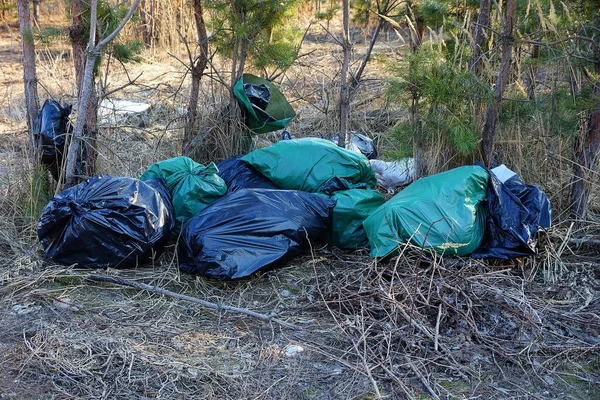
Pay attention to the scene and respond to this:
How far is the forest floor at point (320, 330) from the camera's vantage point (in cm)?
257

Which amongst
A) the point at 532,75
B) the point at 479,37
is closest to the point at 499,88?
the point at 479,37

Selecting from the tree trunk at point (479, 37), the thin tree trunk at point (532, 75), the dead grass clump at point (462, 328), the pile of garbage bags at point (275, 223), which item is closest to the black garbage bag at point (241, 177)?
the pile of garbage bags at point (275, 223)

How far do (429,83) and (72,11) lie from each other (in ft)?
7.19

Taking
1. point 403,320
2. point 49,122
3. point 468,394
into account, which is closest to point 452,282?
point 403,320

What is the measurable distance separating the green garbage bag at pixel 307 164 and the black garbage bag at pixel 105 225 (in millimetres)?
782

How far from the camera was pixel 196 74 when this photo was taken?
15.3 ft

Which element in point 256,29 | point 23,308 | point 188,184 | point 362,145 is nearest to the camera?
point 23,308

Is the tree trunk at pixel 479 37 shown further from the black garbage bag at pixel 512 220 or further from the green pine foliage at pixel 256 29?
the green pine foliage at pixel 256 29

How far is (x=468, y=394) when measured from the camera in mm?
2561

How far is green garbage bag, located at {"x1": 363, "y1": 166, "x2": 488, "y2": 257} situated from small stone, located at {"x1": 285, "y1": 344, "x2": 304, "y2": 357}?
30.6 inches

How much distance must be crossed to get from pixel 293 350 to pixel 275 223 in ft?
2.68

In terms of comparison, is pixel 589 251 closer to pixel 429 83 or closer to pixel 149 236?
pixel 429 83

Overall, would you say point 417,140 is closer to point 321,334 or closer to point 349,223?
point 349,223

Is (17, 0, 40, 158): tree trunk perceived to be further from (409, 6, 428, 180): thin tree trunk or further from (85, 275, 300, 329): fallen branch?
(409, 6, 428, 180): thin tree trunk
